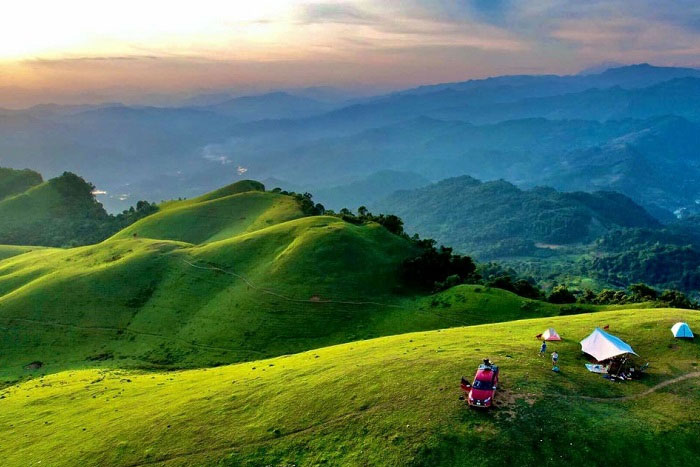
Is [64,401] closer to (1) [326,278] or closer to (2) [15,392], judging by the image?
(2) [15,392]

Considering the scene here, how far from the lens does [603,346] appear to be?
32.2 meters

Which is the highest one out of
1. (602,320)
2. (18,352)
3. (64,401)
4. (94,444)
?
(602,320)

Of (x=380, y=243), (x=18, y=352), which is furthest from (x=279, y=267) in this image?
(x=18, y=352)

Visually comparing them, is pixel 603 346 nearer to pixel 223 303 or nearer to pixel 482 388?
pixel 482 388

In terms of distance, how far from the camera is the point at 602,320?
4169 cm

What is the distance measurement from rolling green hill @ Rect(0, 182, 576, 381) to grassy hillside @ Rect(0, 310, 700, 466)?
1761cm

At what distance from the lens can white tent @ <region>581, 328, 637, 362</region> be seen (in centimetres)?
3123

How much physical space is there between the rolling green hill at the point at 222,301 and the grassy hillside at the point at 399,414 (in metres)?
17.6

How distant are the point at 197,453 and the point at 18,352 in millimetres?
46720

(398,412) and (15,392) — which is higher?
(398,412)

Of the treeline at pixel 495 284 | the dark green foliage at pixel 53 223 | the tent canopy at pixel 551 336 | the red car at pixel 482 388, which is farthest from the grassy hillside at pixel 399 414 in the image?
the dark green foliage at pixel 53 223

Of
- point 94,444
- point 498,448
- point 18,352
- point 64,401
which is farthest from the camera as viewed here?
point 18,352

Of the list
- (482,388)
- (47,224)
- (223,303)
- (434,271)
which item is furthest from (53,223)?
(482,388)

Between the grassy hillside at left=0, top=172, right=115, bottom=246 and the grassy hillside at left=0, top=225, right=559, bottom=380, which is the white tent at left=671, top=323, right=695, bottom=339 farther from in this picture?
the grassy hillside at left=0, top=172, right=115, bottom=246
